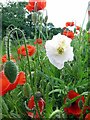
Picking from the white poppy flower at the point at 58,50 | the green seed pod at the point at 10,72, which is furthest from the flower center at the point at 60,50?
the green seed pod at the point at 10,72

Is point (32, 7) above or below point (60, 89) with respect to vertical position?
above

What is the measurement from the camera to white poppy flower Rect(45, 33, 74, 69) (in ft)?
1.53

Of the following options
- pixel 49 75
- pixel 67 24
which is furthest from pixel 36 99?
pixel 67 24

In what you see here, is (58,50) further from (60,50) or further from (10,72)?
(10,72)

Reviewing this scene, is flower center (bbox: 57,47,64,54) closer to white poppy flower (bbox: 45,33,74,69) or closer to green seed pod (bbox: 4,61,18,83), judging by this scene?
white poppy flower (bbox: 45,33,74,69)

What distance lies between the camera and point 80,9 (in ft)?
2.32

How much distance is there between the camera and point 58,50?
1.56 feet

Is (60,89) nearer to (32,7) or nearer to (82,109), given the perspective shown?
(82,109)

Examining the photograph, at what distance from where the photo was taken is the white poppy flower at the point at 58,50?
0.47 metres

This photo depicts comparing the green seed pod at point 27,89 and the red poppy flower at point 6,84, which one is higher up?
the red poppy flower at point 6,84

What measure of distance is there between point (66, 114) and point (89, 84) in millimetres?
88

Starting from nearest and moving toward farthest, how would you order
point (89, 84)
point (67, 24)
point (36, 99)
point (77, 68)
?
point (36, 99) < point (89, 84) < point (77, 68) < point (67, 24)

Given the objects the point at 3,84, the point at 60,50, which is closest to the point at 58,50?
the point at 60,50

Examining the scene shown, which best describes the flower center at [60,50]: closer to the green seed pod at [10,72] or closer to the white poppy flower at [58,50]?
the white poppy flower at [58,50]
